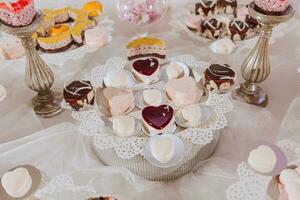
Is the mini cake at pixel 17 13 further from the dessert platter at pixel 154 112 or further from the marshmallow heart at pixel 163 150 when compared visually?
the marshmallow heart at pixel 163 150

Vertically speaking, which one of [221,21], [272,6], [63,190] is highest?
[272,6]

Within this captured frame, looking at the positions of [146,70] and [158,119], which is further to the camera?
[146,70]

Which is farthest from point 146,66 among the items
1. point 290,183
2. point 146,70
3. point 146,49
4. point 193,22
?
point 290,183

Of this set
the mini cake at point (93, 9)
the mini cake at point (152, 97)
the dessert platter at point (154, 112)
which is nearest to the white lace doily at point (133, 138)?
the dessert platter at point (154, 112)

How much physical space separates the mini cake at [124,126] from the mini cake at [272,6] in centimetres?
39

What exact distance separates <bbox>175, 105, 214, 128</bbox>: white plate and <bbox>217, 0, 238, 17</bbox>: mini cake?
1.56ft

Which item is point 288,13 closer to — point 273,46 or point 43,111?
point 273,46

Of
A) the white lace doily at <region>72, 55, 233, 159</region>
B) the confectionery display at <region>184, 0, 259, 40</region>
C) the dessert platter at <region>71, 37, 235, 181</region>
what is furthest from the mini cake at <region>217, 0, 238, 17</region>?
the white lace doily at <region>72, 55, 233, 159</region>

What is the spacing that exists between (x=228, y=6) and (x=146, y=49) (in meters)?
0.36

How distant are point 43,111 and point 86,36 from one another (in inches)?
11.2

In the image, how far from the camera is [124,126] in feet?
2.64

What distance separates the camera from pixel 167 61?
40.9 inches

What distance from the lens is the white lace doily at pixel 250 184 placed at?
2.37 ft

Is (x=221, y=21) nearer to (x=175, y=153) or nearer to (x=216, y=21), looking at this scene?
(x=216, y=21)
